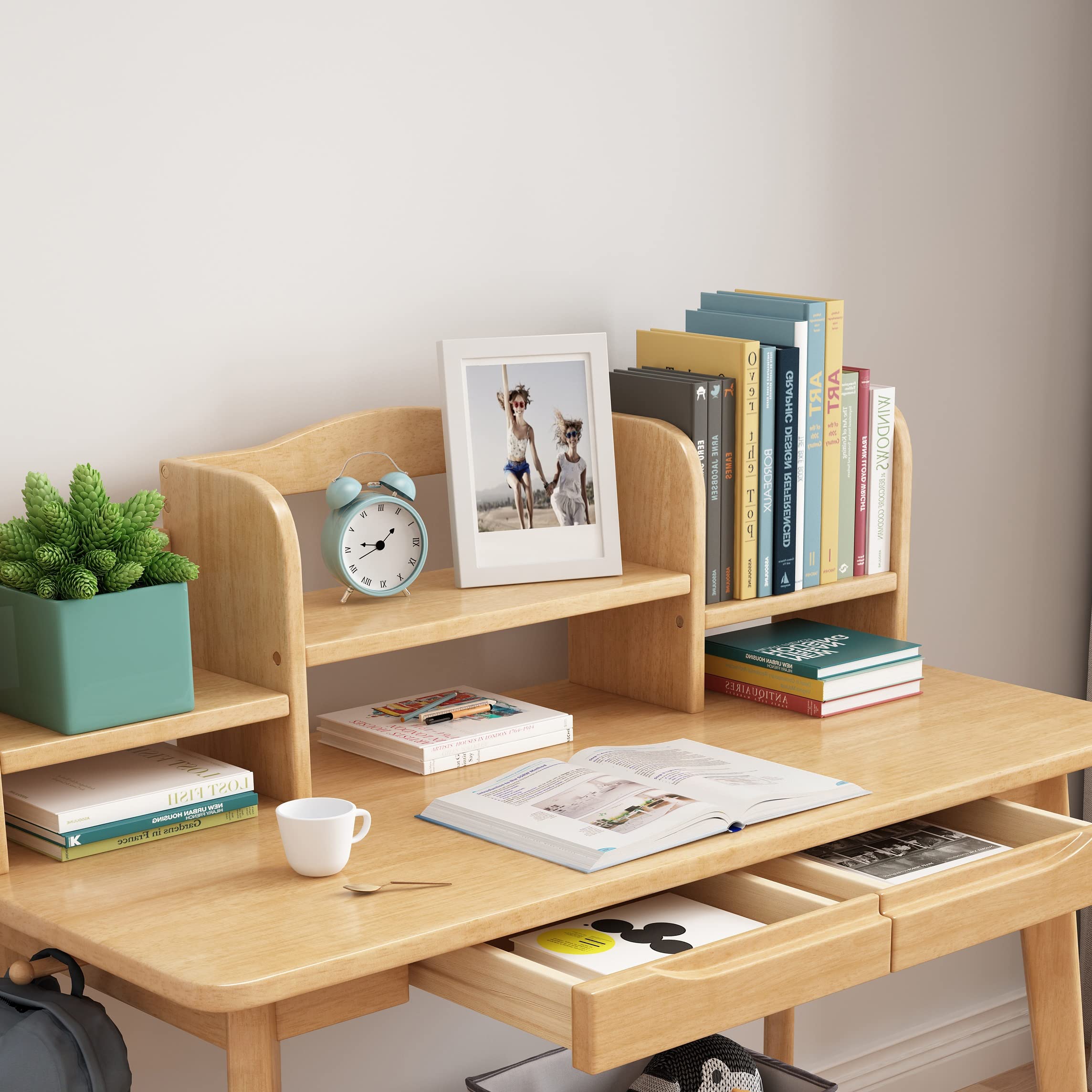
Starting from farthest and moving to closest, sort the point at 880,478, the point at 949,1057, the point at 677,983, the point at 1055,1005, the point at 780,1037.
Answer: the point at 949,1057, the point at 780,1037, the point at 880,478, the point at 1055,1005, the point at 677,983

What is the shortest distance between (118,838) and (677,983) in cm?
54

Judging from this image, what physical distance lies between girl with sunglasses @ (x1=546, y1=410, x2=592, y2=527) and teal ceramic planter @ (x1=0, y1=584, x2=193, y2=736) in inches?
19.9

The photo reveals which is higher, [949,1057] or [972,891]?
[972,891]

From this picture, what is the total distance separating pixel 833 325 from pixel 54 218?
2.99 feet

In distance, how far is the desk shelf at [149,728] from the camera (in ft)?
4.45

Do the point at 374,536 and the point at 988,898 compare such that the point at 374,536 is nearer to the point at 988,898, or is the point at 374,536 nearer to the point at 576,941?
the point at 576,941

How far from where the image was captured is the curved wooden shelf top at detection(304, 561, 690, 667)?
5.12 ft

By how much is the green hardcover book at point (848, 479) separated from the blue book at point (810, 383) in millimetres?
44

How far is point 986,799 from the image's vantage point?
1713 mm

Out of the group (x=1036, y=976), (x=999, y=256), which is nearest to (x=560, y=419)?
(x=1036, y=976)

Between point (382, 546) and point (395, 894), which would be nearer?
point (395, 894)

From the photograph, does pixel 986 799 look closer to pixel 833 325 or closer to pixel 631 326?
pixel 833 325

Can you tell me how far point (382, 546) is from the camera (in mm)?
1681

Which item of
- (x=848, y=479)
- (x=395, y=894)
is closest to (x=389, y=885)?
(x=395, y=894)
